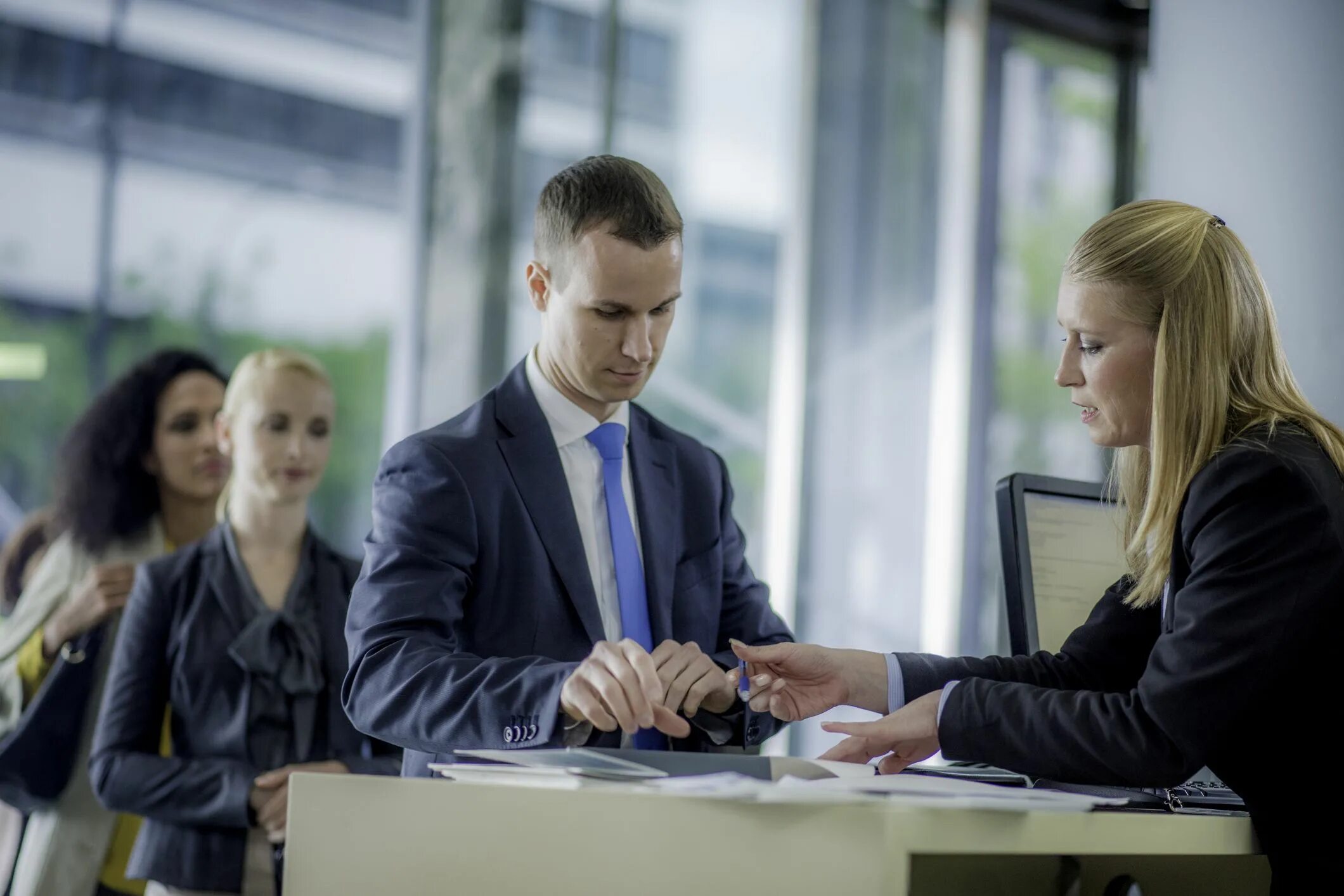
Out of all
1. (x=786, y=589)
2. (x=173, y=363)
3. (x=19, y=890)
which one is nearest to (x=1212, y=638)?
(x=19, y=890)

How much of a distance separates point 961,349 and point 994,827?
4160 millimetres

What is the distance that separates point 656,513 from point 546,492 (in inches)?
7.6

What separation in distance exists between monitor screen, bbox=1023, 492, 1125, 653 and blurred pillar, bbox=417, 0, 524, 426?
8.53ft

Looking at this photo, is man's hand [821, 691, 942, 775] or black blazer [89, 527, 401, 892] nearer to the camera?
man's hand [821, 691, 942, 775]

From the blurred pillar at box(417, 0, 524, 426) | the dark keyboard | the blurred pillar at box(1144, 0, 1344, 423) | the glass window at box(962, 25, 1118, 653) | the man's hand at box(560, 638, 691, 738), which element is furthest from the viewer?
the glass window at box(962, 25, 1118, 653)

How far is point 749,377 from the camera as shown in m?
5.00

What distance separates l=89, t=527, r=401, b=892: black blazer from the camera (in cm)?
251

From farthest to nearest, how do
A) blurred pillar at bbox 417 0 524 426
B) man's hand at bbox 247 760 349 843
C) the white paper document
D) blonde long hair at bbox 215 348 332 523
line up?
1. blurred pillar at bbox 417 0 524 426
2. blonde long hair at bbox 215 348 332 523
3. man's hand at bbox 247 760 349 843
4. the white paper document

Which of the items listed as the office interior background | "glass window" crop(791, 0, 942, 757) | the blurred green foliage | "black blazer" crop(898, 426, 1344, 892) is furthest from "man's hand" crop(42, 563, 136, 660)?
"glass window" crop(791, 0, 942, 757)

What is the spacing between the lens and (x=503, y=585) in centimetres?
182

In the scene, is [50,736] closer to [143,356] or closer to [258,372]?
[258,372]

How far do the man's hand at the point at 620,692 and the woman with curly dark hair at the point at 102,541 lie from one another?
186 cm

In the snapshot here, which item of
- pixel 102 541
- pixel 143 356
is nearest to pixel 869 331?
pixel 143 356

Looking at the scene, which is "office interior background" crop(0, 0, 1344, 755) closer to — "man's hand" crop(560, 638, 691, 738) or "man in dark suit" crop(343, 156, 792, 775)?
"man in dark suit" crop(343, 156, 792, 775)
